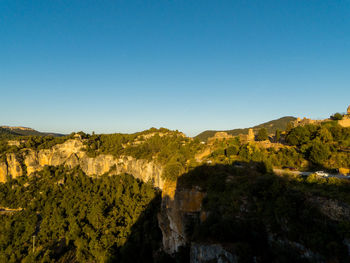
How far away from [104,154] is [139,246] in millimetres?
44458

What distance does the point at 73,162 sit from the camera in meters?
67.9

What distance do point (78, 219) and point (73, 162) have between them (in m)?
34.1

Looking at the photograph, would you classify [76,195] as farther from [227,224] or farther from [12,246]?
[227,224]

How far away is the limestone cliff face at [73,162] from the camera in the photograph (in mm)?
56575

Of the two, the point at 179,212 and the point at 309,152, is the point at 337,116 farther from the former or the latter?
the point at 179,212

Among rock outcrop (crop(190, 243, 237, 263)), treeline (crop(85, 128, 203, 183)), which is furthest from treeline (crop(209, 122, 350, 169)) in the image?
treeline (crop(85, 128, 203, 183))

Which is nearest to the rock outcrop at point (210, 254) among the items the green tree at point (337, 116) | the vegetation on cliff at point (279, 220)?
the vegetation on cliff at point (279, 220)

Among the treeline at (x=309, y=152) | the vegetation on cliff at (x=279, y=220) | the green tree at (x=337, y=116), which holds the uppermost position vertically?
the green tree at (x=337, y=116)

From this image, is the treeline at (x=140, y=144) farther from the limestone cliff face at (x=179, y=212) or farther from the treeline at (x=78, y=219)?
the limestone cliff face at (x=179, y=212)

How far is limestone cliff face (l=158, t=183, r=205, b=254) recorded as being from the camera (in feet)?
46.9

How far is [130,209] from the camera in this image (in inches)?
1654

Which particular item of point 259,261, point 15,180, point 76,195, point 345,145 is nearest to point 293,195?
point 259,261

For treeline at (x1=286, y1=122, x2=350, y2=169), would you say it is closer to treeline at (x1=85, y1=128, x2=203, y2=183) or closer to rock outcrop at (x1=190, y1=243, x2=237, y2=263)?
rock outcrop at (x1=190, y1=243, x2=237, y2=263)

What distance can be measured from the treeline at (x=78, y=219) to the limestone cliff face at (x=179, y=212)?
844 cm
